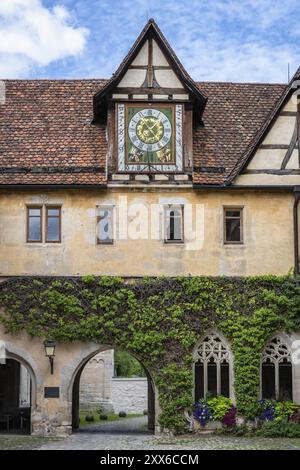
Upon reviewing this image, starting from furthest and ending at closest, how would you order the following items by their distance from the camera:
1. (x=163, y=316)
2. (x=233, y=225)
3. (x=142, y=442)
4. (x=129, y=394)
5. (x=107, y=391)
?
1. (x=129, y=394)
2. (x=107, y=391)
3. (x=233, y=225)
4. (x=163, y=316)
5. (x=142, y=442)

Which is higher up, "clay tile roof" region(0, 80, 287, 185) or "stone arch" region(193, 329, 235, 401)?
"clay tile roof" region(0, 80, 287, 185)

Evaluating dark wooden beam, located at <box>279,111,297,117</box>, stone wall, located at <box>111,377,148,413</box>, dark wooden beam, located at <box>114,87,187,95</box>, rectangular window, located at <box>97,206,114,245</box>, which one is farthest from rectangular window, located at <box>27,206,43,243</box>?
stone wall, located at <box>111,377,148,413</box>

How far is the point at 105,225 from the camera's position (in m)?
28.4

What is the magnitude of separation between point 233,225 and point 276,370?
191 inches

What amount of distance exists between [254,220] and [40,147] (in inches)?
295

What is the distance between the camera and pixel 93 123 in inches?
1189

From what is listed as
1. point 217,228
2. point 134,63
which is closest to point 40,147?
point 134,63

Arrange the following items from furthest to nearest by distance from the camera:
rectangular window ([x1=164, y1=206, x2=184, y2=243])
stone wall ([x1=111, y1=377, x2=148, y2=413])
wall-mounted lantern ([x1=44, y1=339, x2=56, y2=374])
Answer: stone wall ([x1=111, y1=377, x2=148, y2=413]) < rectangular window ([x1=164, y1=206, x2=184, y2=243]) < wall-mounted lantern ([x1=44, y1=339, x2=56, y2=374])

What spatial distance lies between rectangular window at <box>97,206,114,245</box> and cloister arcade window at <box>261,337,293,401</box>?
6.11m

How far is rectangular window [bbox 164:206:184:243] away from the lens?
28.3m

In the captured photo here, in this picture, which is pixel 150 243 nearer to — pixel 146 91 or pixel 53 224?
pixel 53 224

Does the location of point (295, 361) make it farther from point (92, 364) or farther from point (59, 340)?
point (92, 364)

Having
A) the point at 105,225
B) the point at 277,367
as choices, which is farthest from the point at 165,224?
the point at 277,367

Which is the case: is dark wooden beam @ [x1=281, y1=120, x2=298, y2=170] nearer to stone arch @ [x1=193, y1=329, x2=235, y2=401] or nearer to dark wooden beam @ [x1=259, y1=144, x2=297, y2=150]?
dark wooden beam @ [x1=259, y1=144, x2=297, y2=150]
